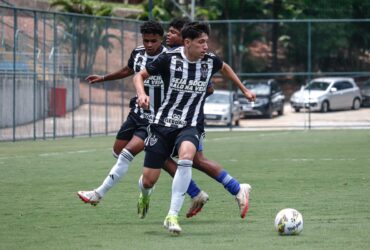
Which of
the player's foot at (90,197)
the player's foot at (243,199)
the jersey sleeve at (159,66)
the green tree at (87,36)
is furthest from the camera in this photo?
the green tree at (87,36)

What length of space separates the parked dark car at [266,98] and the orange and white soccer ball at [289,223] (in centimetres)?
2711

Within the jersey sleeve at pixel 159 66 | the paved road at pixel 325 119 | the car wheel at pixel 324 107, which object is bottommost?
the paved road at pixel 325 119

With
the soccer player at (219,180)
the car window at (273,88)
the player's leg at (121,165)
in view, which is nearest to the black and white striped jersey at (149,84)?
the player's leg at (121,165)

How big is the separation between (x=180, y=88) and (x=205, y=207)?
215 cm

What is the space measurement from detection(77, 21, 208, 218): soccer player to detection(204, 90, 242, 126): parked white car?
23993 mm

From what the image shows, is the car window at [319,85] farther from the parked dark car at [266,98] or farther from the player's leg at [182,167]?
the player's leg at [182,167]

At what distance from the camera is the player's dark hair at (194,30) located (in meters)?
9.76

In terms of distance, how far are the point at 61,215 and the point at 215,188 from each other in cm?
346

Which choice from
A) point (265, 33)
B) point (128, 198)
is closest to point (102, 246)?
point (128, 198)

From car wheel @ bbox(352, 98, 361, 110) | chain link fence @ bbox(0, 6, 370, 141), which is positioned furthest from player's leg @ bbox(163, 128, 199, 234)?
car wheel @ bbox(352, 98, 361, 110)

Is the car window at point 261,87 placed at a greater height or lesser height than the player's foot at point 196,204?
lesser

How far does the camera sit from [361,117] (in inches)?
1378

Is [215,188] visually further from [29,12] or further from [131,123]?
[29,12]

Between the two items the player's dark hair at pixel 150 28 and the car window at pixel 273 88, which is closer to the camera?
the player's dark hair at pixel 150 28
